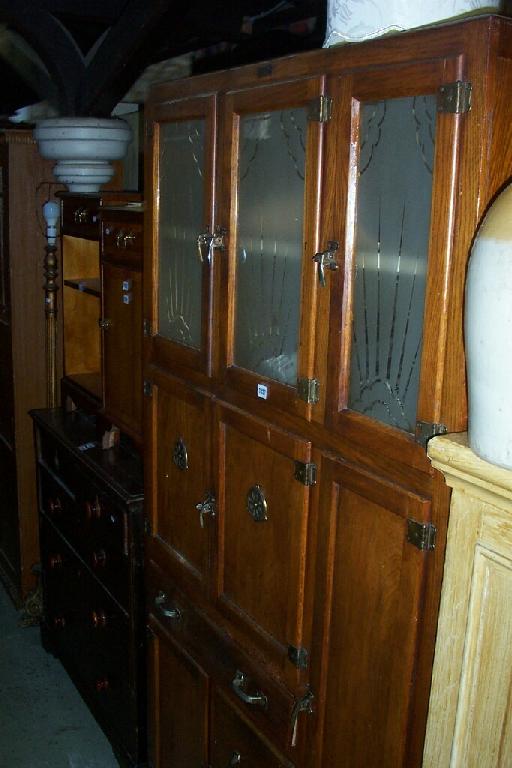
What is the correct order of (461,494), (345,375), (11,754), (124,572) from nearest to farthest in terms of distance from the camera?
1. (461,494)
2. (345,375)
3. (124,572)
4. (11,754)

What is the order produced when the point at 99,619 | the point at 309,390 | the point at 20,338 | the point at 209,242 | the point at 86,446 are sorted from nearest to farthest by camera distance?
the point at 309,390, the point at 209,242, the point at 99,619, the point at 86,446, the point at 20,338

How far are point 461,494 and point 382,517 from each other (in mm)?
268

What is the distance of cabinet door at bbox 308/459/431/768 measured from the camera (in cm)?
132

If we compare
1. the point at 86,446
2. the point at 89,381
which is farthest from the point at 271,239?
the point at 89,381

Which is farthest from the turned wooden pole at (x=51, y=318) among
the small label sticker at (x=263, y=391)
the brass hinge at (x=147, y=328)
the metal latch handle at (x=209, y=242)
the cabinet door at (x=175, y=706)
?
the small label sticker at (x=263, y=391)

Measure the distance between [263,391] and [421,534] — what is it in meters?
0.50

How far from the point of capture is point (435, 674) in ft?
3.90

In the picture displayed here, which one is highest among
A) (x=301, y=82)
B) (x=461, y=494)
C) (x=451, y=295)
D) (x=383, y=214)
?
(x=301, y=82)

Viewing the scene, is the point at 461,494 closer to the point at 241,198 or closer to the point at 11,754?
the point at 241,198

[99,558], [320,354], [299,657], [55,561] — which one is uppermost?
[320,354]

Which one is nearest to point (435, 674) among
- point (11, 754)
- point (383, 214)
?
point (383, 214)

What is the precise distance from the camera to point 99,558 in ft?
8.76

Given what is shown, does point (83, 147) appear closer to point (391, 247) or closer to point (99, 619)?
point (99, 619)

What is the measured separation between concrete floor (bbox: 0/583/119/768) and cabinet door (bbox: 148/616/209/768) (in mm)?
608
